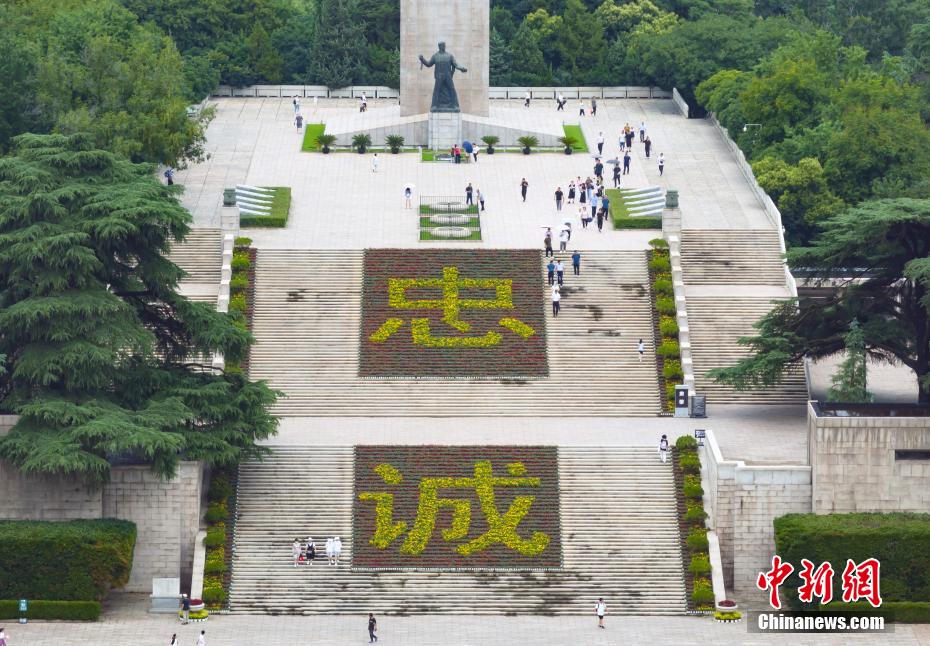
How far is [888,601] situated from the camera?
357 ft

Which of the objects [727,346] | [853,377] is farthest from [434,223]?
[853,377]

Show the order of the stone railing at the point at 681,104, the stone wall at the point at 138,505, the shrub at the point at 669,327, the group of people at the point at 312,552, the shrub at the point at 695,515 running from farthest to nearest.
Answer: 1. the stone railing at the point at 681,104
2. the shrub at the point at 669,327
3. the shrub at the point at 695,515
4. the group of people at the point at 312,552
5. the stone wall at the point at 138,505

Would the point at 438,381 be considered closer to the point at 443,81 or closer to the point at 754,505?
the point at 754,505

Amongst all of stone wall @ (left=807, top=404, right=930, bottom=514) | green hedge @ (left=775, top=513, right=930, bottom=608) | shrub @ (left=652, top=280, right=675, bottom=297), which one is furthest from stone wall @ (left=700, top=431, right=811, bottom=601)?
shrub @ (left=652, top=280, right=675, bottom=297)

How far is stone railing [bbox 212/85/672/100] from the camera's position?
567ft

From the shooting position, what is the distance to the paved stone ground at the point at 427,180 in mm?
137500

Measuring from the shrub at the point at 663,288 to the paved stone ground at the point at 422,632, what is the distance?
2416 centimetres

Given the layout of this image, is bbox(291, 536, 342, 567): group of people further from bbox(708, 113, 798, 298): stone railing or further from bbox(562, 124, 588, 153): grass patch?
bbox(562, 124, 588, 153): grass patch

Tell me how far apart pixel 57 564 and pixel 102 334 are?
31.3 feet

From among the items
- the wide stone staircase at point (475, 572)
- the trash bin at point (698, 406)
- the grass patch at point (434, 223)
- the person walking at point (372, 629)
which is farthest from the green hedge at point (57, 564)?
the grass patch at point (434, 223)

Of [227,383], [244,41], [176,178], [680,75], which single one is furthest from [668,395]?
[244,41]

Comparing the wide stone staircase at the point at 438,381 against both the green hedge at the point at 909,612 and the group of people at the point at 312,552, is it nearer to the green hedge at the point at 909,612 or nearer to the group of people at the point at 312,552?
the group of people at the point at 312,552

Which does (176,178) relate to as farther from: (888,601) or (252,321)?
(888,601)

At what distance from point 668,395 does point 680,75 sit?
4900cm
